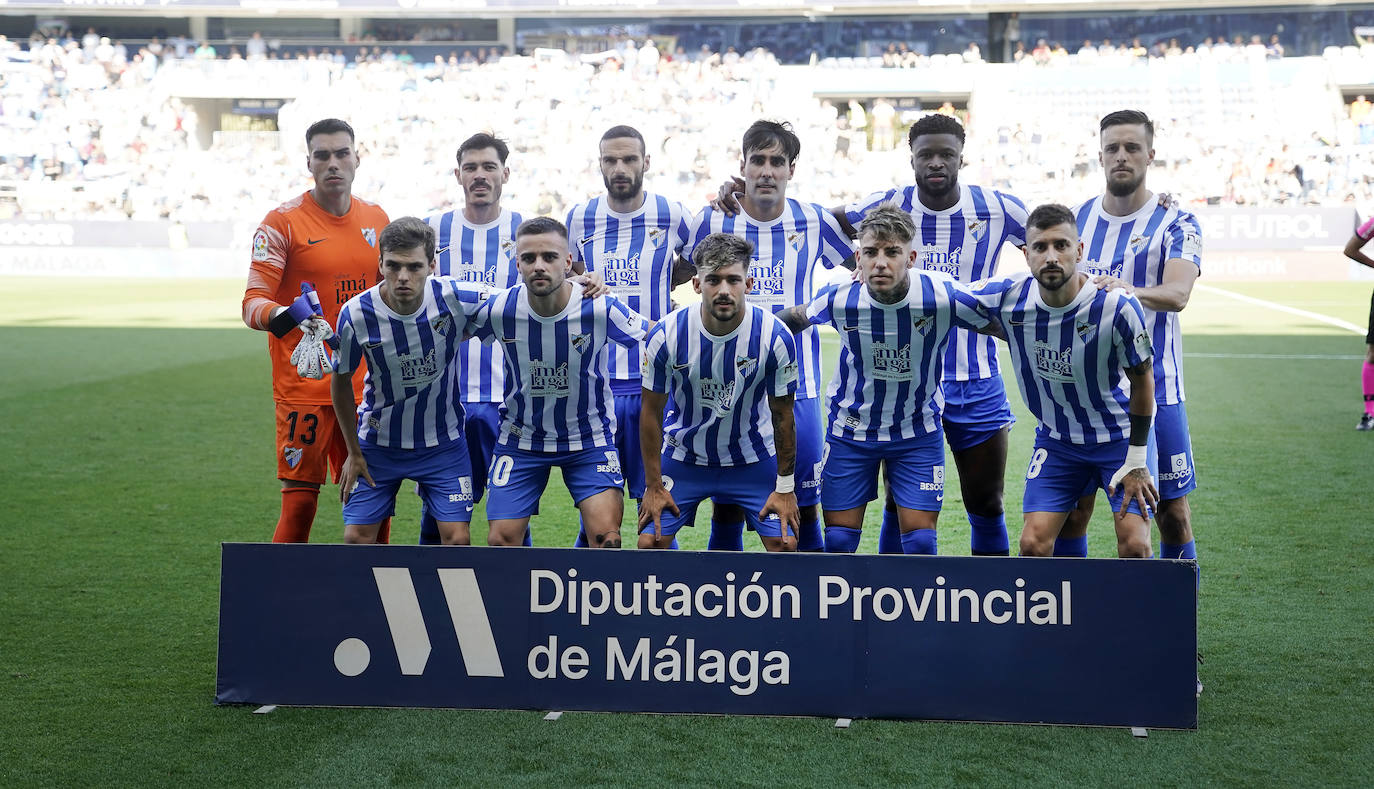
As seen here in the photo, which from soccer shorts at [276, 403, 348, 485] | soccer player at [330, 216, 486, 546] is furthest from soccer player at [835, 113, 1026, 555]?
soccer shorts at [276, 403, 348, 485]

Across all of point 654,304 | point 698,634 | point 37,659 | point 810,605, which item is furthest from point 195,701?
point 654,304

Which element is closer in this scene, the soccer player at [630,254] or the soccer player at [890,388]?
the soccer player at [890,388]

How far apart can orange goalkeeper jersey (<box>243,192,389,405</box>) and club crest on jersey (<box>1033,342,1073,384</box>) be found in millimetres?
2604

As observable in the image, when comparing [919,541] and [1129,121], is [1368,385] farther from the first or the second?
[919,541]

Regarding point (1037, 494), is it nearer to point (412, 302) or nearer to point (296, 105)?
point (412, 302)

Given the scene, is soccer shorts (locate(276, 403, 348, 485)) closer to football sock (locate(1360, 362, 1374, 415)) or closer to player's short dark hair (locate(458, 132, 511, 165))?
player's short dark hair (locate(458, 132, 511, 165))

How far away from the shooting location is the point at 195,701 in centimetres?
429

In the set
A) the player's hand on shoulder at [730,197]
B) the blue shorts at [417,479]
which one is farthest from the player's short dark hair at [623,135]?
the blue shorts at [417,479]

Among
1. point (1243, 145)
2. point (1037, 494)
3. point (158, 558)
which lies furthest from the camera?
point (1243, 145)

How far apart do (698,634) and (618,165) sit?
2.12m

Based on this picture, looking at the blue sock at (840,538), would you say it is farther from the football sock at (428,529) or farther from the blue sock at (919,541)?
the football sock at (428,529)

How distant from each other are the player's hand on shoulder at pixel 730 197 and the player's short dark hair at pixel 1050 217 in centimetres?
140

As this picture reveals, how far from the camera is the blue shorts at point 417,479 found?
16.0 feet

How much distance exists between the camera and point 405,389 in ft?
15.8
